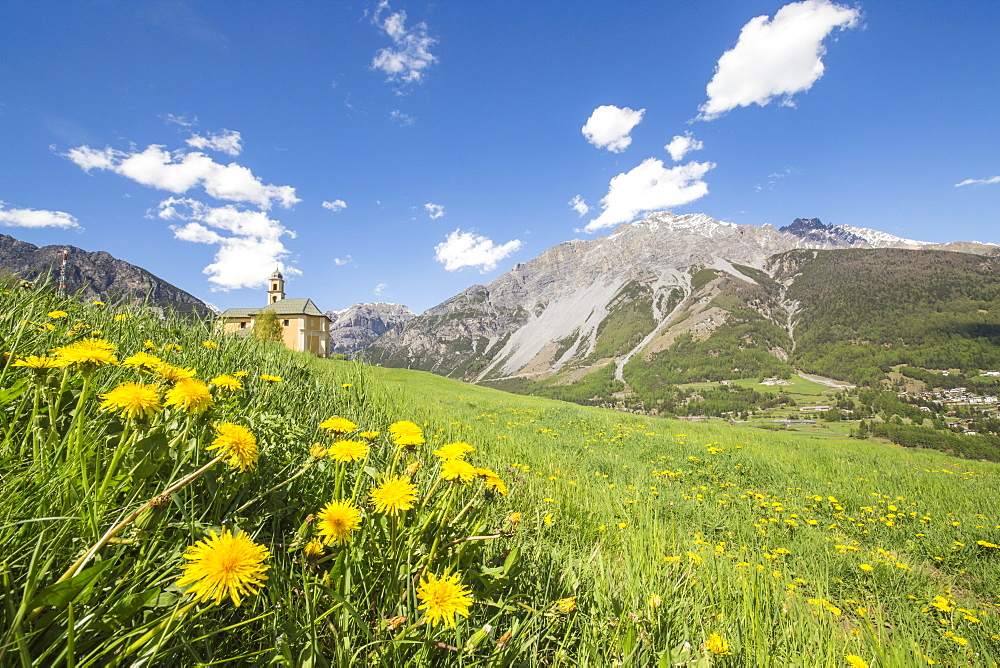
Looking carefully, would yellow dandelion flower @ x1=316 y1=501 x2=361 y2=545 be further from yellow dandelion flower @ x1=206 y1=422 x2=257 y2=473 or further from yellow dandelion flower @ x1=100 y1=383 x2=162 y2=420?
yellow dandelion flower @ x1=100 y1=383 x2=162 y2=420

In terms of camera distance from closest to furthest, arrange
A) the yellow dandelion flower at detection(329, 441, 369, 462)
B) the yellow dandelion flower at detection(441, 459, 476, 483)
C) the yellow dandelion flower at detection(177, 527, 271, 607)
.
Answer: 1. the yellow dandelion flower at detection(177, 527, 271, 607)
2. the yellow dandelion flower at detection(441, 459, 476, 483)
3. the yellow dandelion flower at detection(329, 441, 369, 462)

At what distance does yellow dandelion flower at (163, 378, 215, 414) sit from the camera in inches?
54.9

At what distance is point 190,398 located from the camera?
1409mm

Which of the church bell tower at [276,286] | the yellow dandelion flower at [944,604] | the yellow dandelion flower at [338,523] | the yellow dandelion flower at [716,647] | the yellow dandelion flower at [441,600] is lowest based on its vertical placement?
the yellow dandelion flower at [944,604]

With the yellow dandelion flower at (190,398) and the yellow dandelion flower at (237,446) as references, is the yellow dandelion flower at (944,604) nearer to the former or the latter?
the yellow dandelion flower at (237,446)

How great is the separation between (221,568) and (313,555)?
2.25 feet

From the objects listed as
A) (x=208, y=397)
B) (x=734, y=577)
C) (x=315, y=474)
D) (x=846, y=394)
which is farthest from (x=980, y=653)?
(x=846, y=394)

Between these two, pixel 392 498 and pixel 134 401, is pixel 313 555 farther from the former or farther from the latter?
pixel 134 401

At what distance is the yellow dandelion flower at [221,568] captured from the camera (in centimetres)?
95

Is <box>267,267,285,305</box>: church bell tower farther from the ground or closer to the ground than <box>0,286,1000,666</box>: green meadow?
farther from the ground

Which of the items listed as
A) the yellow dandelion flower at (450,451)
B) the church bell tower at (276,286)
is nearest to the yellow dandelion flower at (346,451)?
the yellow dandelion flower at (450,451)

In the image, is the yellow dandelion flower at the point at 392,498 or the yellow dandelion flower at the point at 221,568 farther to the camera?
the yellow dandelion flower at the point at 392,498

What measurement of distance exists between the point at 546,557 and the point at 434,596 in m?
1.33

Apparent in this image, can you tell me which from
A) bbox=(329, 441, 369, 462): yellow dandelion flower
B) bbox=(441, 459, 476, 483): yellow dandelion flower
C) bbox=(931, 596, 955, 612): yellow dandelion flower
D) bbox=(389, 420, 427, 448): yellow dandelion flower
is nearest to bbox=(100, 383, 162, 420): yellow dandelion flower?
bbox=(329, 441, 369, 462): yellow dandelion flower
